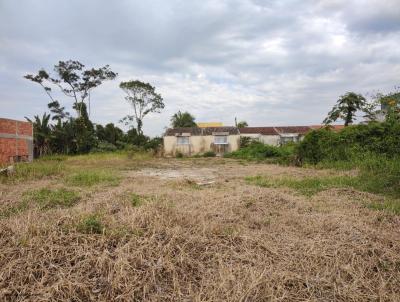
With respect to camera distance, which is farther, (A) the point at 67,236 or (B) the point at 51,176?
(B) the point at 51,176

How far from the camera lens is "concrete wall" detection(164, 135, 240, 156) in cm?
2706

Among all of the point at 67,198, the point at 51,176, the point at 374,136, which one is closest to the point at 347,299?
the point at 67,198

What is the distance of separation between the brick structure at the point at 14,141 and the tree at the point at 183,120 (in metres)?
19.3

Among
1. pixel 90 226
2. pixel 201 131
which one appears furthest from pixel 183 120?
pixel 90 226

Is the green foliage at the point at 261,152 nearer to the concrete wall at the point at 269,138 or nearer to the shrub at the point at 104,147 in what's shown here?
the concrete wall at the point at 269,138

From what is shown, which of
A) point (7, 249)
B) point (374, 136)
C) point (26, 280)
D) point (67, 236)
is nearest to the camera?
point (26, 280)

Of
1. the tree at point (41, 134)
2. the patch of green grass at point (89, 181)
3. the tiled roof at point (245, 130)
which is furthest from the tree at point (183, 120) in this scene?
the patch of green grass at point (89, 181)

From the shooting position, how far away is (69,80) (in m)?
29.9

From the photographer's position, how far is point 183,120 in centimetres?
3566

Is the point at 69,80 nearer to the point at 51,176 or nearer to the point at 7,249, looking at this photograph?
the point at 51,176

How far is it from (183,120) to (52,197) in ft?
100

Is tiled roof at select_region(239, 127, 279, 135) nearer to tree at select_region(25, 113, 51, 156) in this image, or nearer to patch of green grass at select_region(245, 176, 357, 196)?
tree at select_region(25, 113, 51, 156)

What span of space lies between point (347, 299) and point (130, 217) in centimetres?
207

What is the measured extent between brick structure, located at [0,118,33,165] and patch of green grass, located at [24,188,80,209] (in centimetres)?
1075
